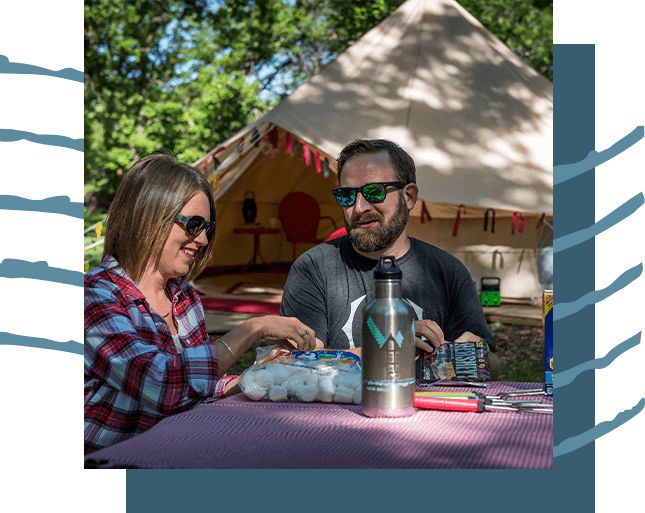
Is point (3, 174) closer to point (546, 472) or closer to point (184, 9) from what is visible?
point (546, 472)

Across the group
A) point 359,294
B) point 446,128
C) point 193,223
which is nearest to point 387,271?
point 193,223

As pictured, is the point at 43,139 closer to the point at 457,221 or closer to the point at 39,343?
the point at 39,343

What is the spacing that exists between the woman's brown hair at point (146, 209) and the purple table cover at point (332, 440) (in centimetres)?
58

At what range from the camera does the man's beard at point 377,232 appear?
2.18m

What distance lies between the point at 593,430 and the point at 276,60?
18.7 metres

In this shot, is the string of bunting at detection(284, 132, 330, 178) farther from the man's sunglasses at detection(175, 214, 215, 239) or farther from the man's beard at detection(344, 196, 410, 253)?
the man's sunglasses at detection(175, 214, 215, 239)

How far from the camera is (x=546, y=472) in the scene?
0.90m

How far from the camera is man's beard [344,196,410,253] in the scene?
2.18 meters

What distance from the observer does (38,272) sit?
878 millimetres

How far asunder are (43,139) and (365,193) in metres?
1.34

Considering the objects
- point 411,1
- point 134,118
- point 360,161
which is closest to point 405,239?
point 360,161

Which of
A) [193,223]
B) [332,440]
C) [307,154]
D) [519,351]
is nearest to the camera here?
[332,440]
